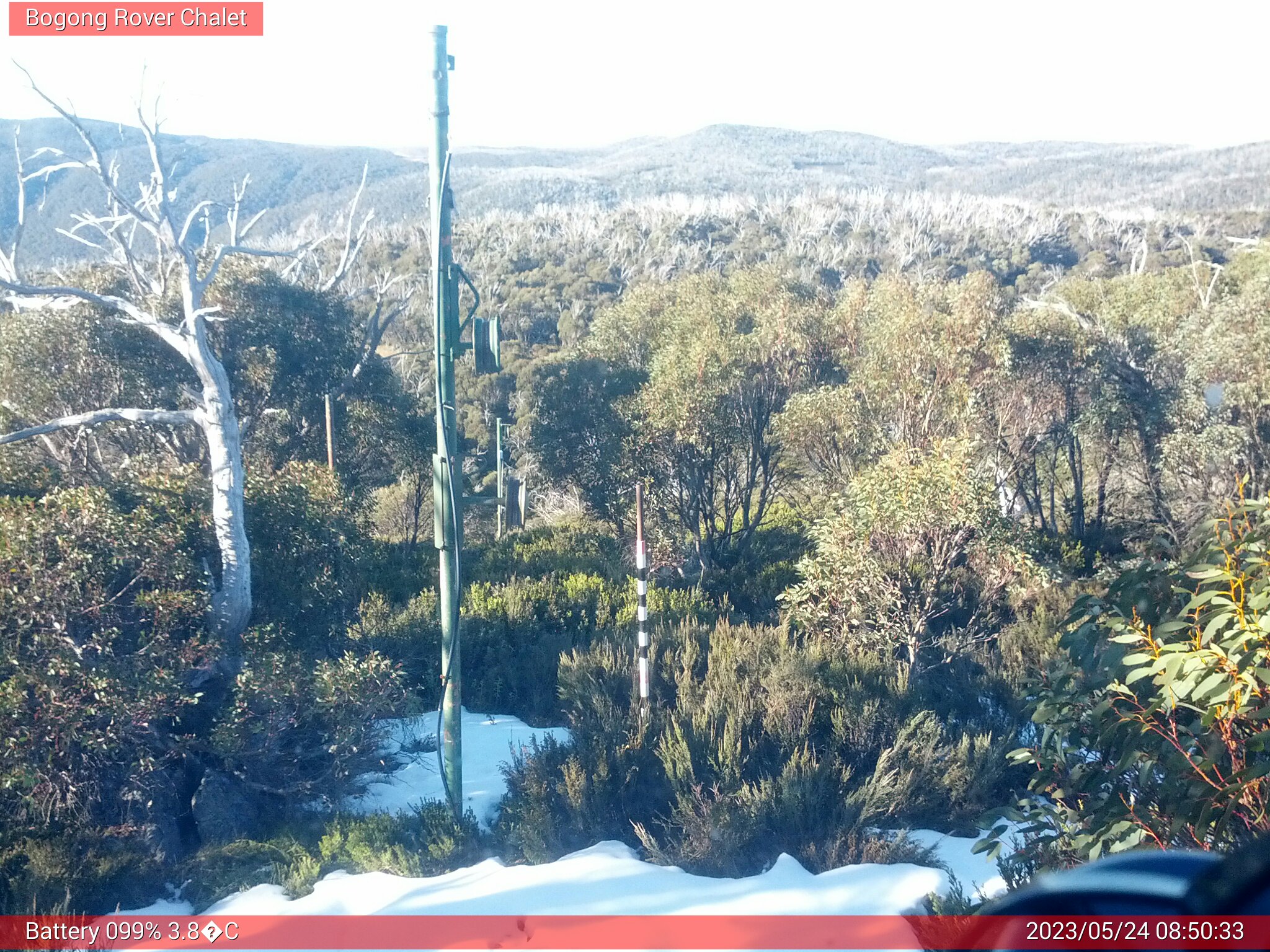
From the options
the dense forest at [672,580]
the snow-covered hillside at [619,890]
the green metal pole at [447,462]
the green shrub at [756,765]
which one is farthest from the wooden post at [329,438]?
the snow-covered hillside at [619,890]

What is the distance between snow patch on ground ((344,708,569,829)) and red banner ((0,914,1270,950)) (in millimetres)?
1131

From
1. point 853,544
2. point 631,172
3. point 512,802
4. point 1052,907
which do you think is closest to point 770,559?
point 853,544

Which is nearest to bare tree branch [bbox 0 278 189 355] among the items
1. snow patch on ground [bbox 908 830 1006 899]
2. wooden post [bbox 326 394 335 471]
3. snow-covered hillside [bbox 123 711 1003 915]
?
snow-covered hillside [bbox 123 711 1003 915]

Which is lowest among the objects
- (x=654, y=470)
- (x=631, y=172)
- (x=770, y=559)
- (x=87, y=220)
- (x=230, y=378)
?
(x=770, y=559)

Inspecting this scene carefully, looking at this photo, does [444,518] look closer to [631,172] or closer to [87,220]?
[87,220]

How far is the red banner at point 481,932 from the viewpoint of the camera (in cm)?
379

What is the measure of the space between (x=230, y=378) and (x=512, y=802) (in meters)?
7.82

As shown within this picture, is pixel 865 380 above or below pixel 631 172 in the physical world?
below

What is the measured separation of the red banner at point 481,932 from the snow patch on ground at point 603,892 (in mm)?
75

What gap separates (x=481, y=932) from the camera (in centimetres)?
399

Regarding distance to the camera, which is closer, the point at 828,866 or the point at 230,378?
the point at 828,866

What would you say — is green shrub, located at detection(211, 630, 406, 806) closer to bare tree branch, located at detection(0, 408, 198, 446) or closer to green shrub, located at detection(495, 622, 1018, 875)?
green shrub, located at detection(495, 622, 1018, 875)

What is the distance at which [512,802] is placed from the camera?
5.27 m

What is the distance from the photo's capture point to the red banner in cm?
379
